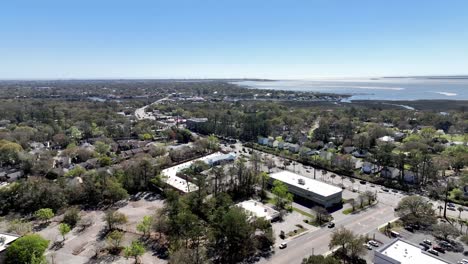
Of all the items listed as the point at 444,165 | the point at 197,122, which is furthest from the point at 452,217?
the point at 197,122

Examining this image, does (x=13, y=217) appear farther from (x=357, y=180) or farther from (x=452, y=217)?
(x=452, y=217)

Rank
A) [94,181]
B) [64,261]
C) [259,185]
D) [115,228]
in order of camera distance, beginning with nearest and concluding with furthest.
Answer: [64,261] < [115,228] < [94,181] < [259,185]

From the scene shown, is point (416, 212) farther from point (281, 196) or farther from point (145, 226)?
point (145, 226)

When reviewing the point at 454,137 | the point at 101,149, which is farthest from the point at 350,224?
the point at 454,137

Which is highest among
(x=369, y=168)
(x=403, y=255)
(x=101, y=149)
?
(x=101, y=149)

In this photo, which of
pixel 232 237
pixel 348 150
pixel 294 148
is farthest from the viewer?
pixel 294 148

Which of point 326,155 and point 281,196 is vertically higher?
point 326,155

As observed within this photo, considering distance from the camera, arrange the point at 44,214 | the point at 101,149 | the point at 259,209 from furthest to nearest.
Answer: the point at 101,149
the point at 259,209
the point at 44,214
